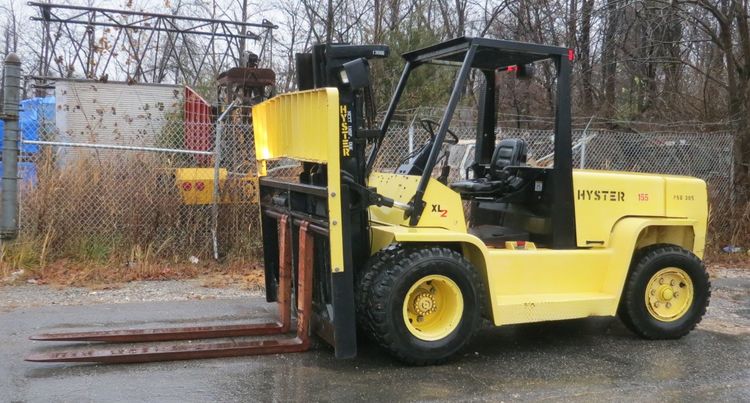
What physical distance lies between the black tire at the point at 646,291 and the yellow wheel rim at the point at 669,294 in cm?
2

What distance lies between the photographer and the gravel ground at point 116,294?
6.89 meters

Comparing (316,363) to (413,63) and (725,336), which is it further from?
(725,336)

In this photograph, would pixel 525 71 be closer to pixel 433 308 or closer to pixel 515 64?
pixel 515 64

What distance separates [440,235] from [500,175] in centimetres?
137

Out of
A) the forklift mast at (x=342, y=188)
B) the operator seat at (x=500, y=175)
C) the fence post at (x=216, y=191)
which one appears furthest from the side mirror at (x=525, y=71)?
the fence post at (x=216, y=191)

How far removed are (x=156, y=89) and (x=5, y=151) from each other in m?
7.45

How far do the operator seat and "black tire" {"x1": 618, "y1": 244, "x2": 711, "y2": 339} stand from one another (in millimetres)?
1300

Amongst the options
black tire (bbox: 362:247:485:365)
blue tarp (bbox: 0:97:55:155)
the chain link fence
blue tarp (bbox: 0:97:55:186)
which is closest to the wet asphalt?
black tire (bbox: 362:247:485:365)

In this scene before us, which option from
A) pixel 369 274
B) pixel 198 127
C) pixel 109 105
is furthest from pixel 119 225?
pixel 109 105

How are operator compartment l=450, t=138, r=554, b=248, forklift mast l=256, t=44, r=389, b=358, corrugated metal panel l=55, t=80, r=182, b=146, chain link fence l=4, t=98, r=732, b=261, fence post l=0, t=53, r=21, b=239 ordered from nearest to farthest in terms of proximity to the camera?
forklift mast l=256, t=44, r=389, b=358 < operator compartment l=450, t=138, r=554, b=248 < fence post l=0, t=53, r=21, b=239 < chain link fence l=4, t=98, r=732, b=261 < corrugated metal panel l=55, t=80, r=182, b=146

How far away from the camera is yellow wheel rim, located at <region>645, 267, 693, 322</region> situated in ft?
19.6

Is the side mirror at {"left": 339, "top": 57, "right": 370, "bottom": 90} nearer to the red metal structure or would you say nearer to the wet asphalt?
the wet asphalt

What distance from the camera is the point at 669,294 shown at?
5996mm

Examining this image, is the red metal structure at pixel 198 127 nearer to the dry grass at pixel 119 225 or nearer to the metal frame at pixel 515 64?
the dry grass at pixel 119 225
